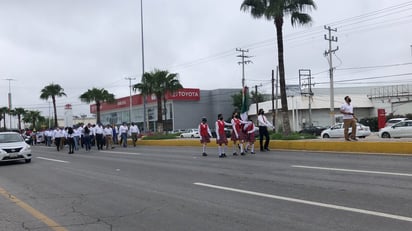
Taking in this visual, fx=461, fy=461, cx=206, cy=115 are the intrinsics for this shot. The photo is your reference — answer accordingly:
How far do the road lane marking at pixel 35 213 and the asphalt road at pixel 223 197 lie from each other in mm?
16

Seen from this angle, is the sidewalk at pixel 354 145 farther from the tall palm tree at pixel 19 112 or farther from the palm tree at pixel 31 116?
the palm tree at pixel 31 116

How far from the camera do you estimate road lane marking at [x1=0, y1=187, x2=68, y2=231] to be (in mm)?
7017

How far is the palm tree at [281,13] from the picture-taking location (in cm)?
2341

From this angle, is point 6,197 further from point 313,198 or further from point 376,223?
point 376,223

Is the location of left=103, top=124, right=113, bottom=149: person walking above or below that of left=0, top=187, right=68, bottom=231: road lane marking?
above

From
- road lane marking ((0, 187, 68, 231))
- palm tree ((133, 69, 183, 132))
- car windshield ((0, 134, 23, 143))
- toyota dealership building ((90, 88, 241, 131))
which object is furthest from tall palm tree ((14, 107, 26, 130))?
road lane marking ((0, 187, 68, 231))

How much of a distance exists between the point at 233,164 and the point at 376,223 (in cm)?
810

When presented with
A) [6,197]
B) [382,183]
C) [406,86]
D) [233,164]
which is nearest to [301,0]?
[233,164]

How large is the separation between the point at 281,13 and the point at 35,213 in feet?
60.0

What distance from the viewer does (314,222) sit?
6445mm

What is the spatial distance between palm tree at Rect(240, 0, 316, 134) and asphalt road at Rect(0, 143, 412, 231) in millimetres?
9828

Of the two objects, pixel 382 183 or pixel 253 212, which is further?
pixel 382 183

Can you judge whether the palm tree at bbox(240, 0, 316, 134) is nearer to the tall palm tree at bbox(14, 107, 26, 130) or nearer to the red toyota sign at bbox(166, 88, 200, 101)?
the red toyota sign at bbox(166, 88, 200, 101)

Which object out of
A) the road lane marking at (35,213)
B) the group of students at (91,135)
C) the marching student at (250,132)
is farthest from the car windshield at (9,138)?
the marching student at (250,132)
